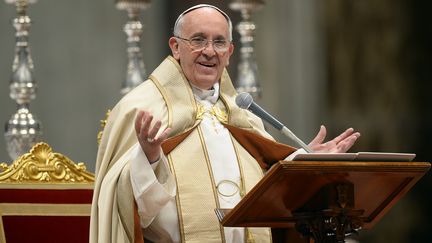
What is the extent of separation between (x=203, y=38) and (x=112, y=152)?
0.59m

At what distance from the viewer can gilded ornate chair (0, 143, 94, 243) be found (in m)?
6.47

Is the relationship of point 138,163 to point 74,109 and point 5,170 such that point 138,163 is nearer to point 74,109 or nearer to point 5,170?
point 5,170

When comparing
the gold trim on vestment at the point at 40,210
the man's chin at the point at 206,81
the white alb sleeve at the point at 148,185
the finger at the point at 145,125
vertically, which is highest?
the man's chin at the point at 206,81

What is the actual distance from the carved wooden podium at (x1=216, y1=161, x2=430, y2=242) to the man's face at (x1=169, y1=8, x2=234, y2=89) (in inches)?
26.4

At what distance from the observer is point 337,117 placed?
10.6 meters

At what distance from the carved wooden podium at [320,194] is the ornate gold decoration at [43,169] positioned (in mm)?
1107

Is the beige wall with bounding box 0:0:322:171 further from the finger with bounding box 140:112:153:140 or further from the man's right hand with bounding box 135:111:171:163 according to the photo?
the finger with bounding box 140:112:153:140

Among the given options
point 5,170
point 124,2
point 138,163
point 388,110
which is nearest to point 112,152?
point 138,163

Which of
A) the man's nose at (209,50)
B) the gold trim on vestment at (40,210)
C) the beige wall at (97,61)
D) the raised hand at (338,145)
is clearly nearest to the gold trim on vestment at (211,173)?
the man's nose at (209,50)

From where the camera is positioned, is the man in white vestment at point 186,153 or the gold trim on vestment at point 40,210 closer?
the man in white vestment at point 186,153

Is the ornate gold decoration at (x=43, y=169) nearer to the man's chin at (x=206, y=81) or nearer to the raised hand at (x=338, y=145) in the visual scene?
the man's chin at (x=206, y=81)

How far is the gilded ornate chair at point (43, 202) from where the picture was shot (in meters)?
6.47

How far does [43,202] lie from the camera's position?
6.53 metres

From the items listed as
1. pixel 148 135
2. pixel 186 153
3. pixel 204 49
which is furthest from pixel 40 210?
pixel 148 135
